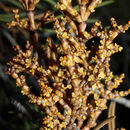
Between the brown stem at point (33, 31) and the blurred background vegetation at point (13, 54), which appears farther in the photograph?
the blurred background vegetation at point (13, 54)

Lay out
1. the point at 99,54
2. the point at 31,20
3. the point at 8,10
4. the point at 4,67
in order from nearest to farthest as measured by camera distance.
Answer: the point at 99,54, the point at 31,20, the point at 4,67, the point at 8,10

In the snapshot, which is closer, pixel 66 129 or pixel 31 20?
pixel 66 129

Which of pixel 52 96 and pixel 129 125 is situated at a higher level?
pixel 129 125

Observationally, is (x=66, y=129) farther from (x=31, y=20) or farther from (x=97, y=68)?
(x=31, y=20)

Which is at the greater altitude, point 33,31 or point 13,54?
point 13,54

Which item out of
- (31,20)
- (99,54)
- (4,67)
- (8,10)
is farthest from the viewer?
(8,10)

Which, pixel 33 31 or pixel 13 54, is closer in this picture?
pixel 33 31

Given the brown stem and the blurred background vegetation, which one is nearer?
the brown stem

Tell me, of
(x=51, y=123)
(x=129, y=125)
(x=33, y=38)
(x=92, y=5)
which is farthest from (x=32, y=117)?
(x=129, y=125)
